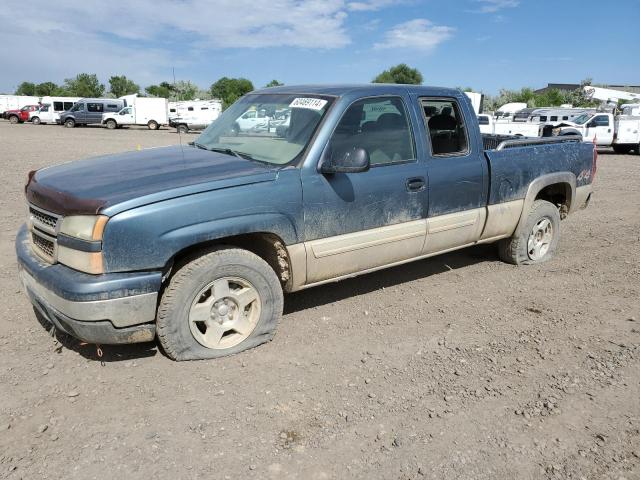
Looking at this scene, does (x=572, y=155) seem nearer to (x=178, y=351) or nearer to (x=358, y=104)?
(x=358, y=104)

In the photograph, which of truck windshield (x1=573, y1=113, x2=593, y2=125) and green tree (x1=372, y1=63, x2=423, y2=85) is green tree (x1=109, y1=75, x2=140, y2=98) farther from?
truck windshield (x1=573, y1=113, x2=593, y2=125)

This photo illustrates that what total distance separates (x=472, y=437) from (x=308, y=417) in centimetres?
91

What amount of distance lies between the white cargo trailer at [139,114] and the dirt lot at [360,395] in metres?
35.7

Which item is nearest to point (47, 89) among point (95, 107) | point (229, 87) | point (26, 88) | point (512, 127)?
point (26, 88)

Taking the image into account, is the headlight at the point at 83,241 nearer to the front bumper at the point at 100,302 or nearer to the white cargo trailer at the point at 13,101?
the front bumper at the point at 100,302

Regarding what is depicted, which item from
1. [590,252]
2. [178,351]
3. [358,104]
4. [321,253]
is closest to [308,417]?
[178,351]

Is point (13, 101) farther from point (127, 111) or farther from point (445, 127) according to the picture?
point (445, 127)

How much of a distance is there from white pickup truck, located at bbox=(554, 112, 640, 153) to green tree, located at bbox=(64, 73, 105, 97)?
251 feet

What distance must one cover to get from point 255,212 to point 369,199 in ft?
3.23

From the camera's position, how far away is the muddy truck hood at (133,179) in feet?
10.2

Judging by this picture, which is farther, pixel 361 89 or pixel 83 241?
pixel 361 89

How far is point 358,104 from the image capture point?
4.07m

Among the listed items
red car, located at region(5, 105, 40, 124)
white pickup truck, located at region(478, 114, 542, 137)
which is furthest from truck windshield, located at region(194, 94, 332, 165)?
red car, located at region(5, 105, 40, 124)

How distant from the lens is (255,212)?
3467 mm
